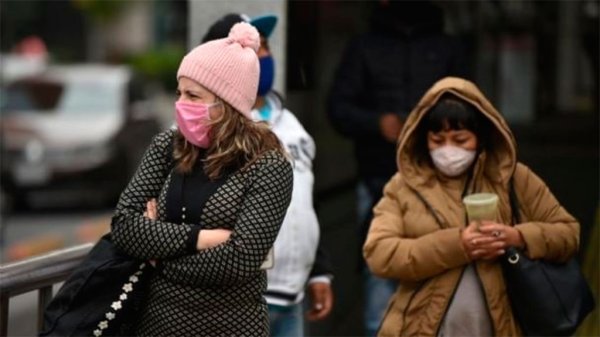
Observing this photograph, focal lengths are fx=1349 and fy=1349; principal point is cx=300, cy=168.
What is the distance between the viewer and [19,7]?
4203 cm

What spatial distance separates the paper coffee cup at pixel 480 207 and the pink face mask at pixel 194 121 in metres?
1.02

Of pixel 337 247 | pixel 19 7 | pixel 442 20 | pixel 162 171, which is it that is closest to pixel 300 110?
pixel 337 247

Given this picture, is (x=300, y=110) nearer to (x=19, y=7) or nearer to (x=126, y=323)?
(x=126, y=323)

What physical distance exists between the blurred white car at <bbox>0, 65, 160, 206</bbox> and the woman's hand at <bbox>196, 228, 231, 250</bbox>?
13362 millimetres

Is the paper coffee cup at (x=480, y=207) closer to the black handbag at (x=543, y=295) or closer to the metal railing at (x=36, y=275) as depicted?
the black handbag at (x=543, y=295)

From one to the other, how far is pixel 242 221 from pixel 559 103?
6.92 meters

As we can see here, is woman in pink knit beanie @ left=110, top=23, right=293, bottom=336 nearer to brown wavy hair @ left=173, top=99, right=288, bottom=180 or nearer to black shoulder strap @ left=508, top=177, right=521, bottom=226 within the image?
brown wavy hair @ left=173, top=99, right=288, bottom=180

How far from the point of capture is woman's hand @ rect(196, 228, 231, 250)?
401cm

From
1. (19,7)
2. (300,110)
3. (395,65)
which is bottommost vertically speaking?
(19,7)

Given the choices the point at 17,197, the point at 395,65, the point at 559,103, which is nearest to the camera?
the point at 395,65

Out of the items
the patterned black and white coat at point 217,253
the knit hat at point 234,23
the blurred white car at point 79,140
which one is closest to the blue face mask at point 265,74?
the knit hat at point 234,23

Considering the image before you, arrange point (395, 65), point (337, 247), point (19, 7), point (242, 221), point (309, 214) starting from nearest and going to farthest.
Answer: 1. point (242, 221)
2. point (309, 214)
3. point (395, 65)
4. point (337, 247)
5. point (19, 7)

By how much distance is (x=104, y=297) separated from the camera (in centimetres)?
428

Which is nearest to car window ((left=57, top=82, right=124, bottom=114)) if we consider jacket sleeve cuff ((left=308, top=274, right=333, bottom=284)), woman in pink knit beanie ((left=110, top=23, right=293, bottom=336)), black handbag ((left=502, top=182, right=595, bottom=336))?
jacket sleeve cuff ((left=308, top=274, right=333, bottom=284))
